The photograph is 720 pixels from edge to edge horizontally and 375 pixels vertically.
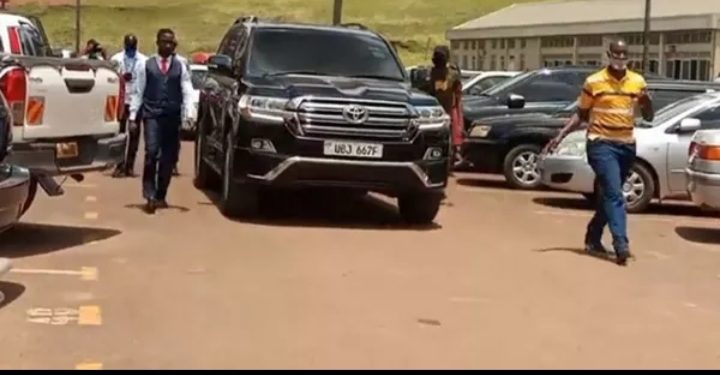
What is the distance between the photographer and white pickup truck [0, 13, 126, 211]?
1013cm

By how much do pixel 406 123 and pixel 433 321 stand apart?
13.9 ft

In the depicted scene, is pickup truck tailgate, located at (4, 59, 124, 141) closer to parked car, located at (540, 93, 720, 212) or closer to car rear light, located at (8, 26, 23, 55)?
car rear light, located at (8, 26, 23, 55)

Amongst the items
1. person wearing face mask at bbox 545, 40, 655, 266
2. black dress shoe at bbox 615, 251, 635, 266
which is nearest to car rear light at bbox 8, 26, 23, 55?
person wearing face mask at bbox 545, 40, 655, 266

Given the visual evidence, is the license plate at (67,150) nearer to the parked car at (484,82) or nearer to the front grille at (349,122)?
the front grille at (349,122)

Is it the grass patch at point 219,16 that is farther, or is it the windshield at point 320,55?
the grass patch at point 219,16

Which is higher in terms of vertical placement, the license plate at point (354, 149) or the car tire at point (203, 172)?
the license plate at point (354, 149)

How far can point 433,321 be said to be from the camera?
27.8ft

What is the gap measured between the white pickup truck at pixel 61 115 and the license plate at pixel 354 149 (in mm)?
1883

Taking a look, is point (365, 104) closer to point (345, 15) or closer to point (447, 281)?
point (447, 281)

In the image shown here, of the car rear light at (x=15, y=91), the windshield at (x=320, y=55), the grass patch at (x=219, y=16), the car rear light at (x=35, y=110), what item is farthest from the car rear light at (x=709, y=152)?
the grass patch at (x=219, y=16)

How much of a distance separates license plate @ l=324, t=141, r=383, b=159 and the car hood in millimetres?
438

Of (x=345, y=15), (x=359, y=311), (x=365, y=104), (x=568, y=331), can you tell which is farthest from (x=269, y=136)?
(x=345, y=15)

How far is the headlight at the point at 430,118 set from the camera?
12531 millimetres

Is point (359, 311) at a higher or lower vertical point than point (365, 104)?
lower
